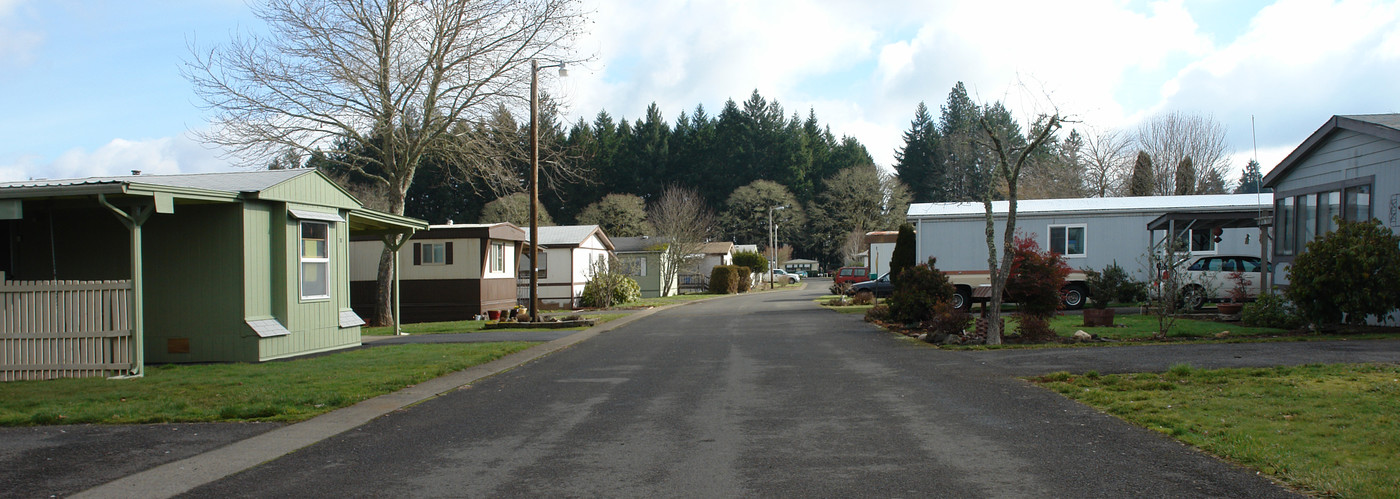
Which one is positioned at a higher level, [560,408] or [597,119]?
[597,119]

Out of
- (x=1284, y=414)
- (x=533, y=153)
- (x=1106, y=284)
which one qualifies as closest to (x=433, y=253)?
(x=533, y=153)

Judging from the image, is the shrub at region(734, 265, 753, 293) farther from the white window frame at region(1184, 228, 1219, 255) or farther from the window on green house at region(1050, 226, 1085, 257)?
the white window frame at region(1184, 228, 1219, 255)

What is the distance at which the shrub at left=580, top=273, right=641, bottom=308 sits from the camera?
3500 centimetres

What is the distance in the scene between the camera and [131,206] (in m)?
12.0

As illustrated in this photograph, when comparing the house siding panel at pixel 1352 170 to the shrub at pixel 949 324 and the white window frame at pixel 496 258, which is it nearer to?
the shrub at pixel 949 324

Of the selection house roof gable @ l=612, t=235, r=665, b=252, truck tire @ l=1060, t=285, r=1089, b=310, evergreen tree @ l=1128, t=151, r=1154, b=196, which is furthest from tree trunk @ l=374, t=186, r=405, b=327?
evergreen tree @ l=1128, t=151, r=1154, b=196

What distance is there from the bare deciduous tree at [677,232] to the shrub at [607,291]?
10443 millimetres

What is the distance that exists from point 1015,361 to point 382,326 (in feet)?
61.3

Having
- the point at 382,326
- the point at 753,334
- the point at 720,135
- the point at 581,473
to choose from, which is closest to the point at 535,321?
the point at 382,326

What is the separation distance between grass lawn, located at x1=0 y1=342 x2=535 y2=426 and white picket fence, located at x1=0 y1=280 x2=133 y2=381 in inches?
12.6

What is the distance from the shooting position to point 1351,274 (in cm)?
1417

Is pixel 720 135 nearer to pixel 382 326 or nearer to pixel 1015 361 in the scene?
pixel 382 326

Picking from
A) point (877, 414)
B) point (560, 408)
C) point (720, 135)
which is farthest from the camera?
point (720, 135)

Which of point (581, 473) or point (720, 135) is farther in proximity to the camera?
point (720, 135)
